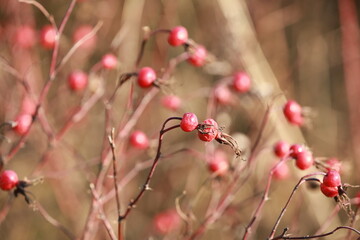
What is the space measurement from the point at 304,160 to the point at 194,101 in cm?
Result: 219

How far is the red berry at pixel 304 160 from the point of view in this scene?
174 centimetres

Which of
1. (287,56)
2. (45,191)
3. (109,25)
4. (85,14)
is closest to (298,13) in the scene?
(287,56)

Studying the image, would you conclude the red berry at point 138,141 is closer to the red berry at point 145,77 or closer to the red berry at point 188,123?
the red berry at point 145,77

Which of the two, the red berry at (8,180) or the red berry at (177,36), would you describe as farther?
the red berry at (177,36)

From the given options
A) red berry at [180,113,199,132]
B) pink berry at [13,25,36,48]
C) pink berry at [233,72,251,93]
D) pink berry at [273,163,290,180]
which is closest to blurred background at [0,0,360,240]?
pink berry at [13,25,36,48]

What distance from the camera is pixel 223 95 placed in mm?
2459

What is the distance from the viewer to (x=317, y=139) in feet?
12.7

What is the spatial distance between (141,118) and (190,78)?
26.2 inches

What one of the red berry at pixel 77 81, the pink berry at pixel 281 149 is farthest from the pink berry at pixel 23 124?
the pink berry at pixel 281 149

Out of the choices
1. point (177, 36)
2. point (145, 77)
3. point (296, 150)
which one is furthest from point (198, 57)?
point (296, 150)

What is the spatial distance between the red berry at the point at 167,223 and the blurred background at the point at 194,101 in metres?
0.05

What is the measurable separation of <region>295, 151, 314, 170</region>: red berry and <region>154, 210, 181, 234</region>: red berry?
3.56ft

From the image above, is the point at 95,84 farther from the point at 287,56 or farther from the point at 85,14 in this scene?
the point at 287,56

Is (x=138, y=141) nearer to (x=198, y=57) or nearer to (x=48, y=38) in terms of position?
(x=198, y=57)
